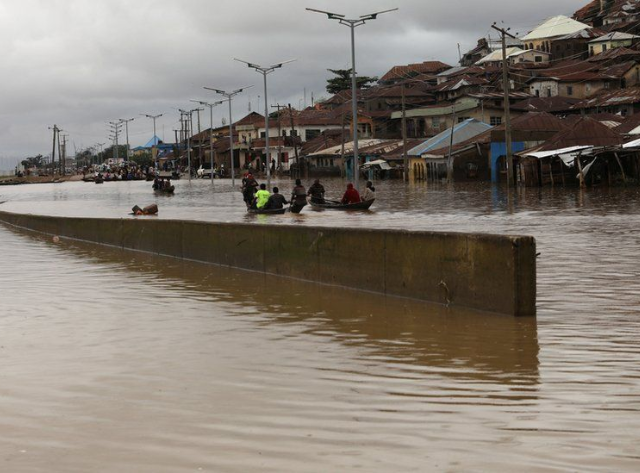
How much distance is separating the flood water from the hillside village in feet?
123

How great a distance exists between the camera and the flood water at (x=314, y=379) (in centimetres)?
567

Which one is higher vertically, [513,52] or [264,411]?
[513,52]

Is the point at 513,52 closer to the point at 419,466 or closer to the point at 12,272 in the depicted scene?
the point at 12,272

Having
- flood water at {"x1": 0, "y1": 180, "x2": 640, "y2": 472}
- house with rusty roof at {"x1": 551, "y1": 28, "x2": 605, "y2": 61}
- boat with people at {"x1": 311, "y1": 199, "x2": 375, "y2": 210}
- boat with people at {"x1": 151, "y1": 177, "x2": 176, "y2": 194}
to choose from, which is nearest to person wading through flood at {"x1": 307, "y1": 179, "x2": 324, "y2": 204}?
boat with people at {"x1": 311, "y1": 199, "x2": 375, "y2": 210}

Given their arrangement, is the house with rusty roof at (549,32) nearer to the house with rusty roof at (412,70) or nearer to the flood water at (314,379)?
the house with rusty roof at (412,70)

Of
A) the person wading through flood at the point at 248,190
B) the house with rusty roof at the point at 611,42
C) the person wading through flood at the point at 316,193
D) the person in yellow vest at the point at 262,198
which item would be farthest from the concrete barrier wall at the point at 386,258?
the house with rusty roof at the point at 611,42

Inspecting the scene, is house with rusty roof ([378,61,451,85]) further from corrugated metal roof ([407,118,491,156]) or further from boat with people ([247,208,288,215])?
boat with people ([247,208,288,215])

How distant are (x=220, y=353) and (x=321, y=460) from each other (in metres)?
3.78

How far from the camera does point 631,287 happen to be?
1213 centimetres

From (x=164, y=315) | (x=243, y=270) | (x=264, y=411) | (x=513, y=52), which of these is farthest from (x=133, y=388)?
(x=513, y=52)

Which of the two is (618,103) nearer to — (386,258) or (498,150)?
(498,150)

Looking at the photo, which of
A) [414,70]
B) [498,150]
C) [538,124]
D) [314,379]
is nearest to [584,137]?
[498,150]

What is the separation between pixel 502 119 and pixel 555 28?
4999 cm

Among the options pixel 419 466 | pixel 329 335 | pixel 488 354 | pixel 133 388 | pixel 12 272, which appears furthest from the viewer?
pixel 12 272
